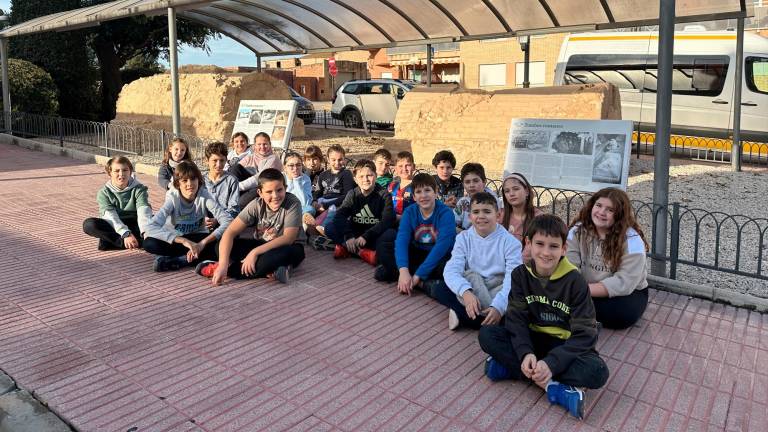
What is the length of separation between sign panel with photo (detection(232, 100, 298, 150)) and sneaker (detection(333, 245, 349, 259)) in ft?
16.2

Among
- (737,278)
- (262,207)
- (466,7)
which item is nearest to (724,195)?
(737,278)

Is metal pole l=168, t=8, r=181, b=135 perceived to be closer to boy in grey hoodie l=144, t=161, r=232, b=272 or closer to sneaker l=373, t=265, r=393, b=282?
boy in grey hoodie l=144, t=161, r=232, b=272

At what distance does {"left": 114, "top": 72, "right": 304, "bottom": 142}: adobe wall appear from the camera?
15.5m

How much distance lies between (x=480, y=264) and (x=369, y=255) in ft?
5.93

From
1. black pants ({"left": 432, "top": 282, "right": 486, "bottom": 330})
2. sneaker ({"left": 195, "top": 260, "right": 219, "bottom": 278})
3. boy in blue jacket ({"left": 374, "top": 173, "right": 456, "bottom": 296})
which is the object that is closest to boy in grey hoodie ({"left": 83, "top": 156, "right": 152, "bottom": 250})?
sneaker ({"left": 195, "top": 260, "right": 219, "bottom": 278})

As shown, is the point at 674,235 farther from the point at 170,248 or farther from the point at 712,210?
the point at 170,248

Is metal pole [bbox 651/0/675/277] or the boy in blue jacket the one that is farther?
metal pole [bbox 651/0/675/277]

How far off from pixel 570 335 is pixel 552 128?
4.98 metres

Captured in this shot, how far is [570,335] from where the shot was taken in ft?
12.0

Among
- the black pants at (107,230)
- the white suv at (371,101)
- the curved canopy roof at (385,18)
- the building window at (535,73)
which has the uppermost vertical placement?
the building window at (535,73)

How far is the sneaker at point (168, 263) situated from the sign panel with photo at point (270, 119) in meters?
5.12

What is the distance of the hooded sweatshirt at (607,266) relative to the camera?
4.51 metres

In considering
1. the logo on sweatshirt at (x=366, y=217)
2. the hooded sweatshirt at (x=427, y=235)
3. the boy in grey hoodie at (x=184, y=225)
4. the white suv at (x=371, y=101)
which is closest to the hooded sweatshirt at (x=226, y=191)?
the boy in grey hoodie at (x=184, y=225)

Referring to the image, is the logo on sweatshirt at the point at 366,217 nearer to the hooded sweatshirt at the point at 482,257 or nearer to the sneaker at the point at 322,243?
the sneaker at the point at 322,243
